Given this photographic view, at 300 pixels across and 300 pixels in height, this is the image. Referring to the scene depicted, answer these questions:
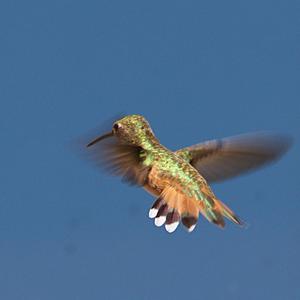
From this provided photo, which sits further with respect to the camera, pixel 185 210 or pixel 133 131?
pixel 133 131

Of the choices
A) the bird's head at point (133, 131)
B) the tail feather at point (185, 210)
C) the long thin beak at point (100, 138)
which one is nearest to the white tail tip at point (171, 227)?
the tail feather at point (185, 210)

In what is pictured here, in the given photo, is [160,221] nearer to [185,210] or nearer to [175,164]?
[185,210]

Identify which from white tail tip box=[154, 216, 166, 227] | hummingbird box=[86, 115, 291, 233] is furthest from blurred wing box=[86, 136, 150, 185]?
Answer: white tail tip box=[154, 216, 166, 227]

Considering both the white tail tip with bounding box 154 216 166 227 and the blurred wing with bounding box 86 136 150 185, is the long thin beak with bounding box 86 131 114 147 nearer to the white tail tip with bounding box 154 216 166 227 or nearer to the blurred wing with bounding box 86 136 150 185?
the blurred wing with bounding box 86 136 150 185

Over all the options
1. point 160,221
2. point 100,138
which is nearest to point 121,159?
point 100,138

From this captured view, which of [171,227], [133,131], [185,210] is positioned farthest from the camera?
[133,131]

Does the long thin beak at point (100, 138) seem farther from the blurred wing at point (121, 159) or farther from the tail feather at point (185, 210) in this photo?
the tail feather at point (185, 210)
